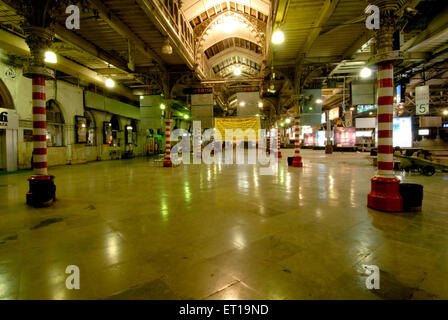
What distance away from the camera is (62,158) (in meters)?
14.4

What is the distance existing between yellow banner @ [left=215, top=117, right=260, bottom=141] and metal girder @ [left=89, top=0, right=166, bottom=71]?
704 centimetres

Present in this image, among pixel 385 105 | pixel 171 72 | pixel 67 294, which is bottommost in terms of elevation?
pixel 67 294

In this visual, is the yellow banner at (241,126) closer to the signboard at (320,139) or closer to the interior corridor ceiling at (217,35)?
the interior corridor ceiling at (217,35)

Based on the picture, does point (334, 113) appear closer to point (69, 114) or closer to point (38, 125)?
point (69, 114)

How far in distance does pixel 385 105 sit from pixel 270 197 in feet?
10.8

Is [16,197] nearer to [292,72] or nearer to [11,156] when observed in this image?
[11,156]

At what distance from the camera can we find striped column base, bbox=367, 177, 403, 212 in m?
4.33

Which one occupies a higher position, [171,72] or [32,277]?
[171,72]

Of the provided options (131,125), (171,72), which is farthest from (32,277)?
(131,125)

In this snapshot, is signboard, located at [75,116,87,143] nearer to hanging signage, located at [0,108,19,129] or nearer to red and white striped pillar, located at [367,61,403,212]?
hanging signage, located at [0,108,19,129]

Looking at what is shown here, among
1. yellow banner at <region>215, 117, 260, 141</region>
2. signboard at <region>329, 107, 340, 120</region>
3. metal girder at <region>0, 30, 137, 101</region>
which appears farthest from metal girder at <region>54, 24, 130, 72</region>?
signboard at <region>329, 107, 340, 120</region>

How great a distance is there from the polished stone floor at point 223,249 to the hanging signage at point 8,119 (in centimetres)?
815

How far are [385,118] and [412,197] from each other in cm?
174

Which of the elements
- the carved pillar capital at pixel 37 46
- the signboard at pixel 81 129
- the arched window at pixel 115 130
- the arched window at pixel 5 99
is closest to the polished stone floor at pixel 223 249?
the carved pillar capital at pixel 37 46
